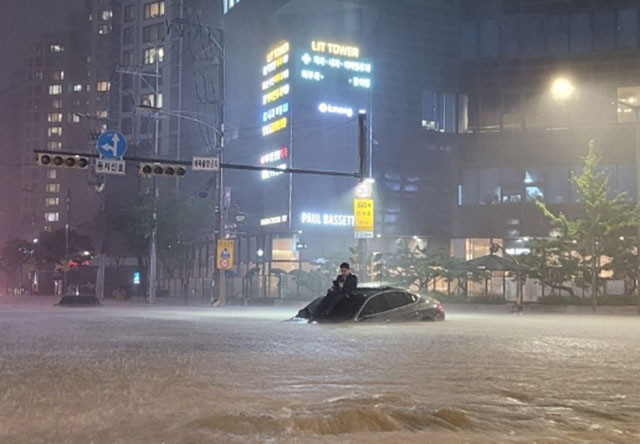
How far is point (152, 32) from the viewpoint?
351ft

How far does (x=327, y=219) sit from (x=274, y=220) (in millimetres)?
4086

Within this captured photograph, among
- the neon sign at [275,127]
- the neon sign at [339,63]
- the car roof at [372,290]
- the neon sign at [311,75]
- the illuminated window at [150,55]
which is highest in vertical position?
the illuminated window at [150,55]

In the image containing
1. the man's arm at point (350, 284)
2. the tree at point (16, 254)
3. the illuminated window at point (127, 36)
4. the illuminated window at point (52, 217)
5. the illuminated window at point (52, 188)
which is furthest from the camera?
the illuminated window at point (52, 188)

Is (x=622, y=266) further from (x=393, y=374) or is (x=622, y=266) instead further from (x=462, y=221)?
(x=393, y=374)

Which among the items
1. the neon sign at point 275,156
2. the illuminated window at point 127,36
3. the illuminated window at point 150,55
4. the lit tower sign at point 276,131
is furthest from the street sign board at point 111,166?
the illuminated window at point 127,36

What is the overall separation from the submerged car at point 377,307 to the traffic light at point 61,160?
912 cm

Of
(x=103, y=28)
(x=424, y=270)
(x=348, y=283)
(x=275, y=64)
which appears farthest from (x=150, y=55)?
(x=348, y=283)

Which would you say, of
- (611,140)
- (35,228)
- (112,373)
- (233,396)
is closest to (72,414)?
(233,396)

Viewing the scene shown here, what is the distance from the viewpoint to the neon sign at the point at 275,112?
55.3 m

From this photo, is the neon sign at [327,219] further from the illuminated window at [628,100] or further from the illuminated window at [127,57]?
the illuminated window at [127,57]

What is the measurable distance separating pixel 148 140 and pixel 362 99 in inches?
1608

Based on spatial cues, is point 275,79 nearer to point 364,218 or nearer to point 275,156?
point 275,156

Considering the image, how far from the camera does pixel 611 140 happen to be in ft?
179

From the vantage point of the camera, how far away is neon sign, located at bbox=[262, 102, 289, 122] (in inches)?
2176
